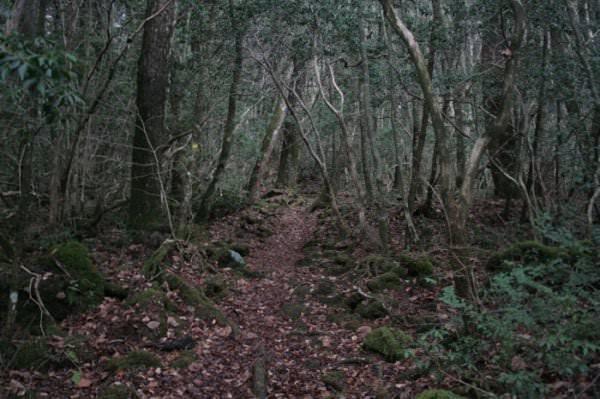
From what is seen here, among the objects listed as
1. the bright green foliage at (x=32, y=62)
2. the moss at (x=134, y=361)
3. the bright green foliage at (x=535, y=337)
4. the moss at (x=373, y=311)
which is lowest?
the moss at (x=134, y=361)

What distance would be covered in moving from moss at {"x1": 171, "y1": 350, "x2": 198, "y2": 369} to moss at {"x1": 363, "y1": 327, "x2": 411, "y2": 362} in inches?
95.9

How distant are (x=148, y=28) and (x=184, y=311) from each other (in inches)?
232

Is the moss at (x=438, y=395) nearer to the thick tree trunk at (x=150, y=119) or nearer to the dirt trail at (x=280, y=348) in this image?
the dirt trail at (x=280, y=348)

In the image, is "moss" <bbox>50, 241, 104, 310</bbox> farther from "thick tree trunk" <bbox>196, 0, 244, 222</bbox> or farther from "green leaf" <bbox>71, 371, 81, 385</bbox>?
"thick tree trunk" <bbox>196, 0, 244, 222</bbox>

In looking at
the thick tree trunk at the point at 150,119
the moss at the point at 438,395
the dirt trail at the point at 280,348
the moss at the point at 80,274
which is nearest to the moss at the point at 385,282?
the dirt trail at the point at 280,348

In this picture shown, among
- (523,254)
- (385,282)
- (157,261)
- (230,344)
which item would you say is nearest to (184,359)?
(230,344)

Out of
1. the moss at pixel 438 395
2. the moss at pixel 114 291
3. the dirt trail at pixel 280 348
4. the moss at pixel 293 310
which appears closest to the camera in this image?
the moss at pixel 438 395

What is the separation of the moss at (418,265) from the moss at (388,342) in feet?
7.86

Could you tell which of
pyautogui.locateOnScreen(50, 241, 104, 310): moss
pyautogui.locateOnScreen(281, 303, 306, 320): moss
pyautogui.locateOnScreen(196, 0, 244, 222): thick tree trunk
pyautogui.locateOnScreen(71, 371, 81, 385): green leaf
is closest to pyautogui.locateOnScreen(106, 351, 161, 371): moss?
pyautogui.locateOnScreen(71, 371, 81, 385): green leaf

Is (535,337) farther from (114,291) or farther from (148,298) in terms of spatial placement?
(114,291)

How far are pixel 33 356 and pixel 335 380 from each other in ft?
12.3

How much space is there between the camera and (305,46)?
1309 cm

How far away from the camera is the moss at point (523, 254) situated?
705 centimetres

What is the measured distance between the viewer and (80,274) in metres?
7.19
